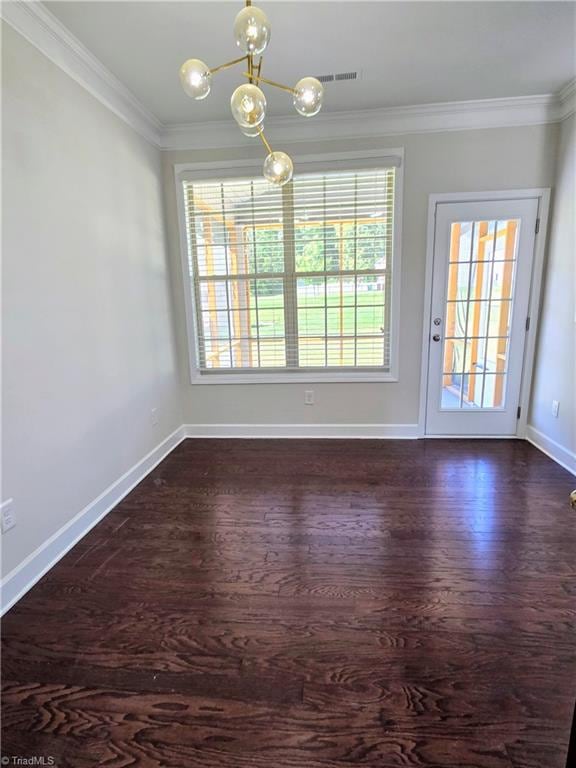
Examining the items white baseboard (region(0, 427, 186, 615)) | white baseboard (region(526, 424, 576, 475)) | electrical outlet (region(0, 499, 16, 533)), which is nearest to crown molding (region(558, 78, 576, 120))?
white baseboard (region(526, 424, 576, 475))

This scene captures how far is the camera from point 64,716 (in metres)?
1.24

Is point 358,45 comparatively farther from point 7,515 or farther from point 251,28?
point 7,515

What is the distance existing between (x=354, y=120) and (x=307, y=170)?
1.73ft

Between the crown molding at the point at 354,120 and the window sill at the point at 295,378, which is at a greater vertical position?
the crown molding at the point at 354,120

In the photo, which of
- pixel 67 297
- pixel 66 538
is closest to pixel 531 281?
pixel 67 297

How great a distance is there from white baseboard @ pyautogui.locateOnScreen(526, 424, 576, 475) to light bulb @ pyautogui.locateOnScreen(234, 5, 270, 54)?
10.7 ft

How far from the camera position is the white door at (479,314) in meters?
3.14

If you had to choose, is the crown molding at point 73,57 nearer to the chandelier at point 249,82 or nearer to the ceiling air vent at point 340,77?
the chandelier at point 249,82

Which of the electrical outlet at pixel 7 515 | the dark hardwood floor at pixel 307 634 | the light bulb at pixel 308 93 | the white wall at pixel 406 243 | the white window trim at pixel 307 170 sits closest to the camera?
the dark hardwood floor at pixel 307 634

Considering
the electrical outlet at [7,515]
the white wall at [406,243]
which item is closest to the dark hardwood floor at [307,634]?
the electrical outlet at [7,515]

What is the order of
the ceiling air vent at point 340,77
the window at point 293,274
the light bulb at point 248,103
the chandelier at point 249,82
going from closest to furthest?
the chandelier at point 249,82
the light bulb at point 248,103
the ceiling air vent at point 340,77
the window at point 293,274

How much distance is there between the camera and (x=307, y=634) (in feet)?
4.98

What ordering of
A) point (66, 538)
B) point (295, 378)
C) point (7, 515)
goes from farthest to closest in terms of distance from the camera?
point (295, 378)
point (66, 538)
point (7, 515)

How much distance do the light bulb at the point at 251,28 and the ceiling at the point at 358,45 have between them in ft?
2.92
